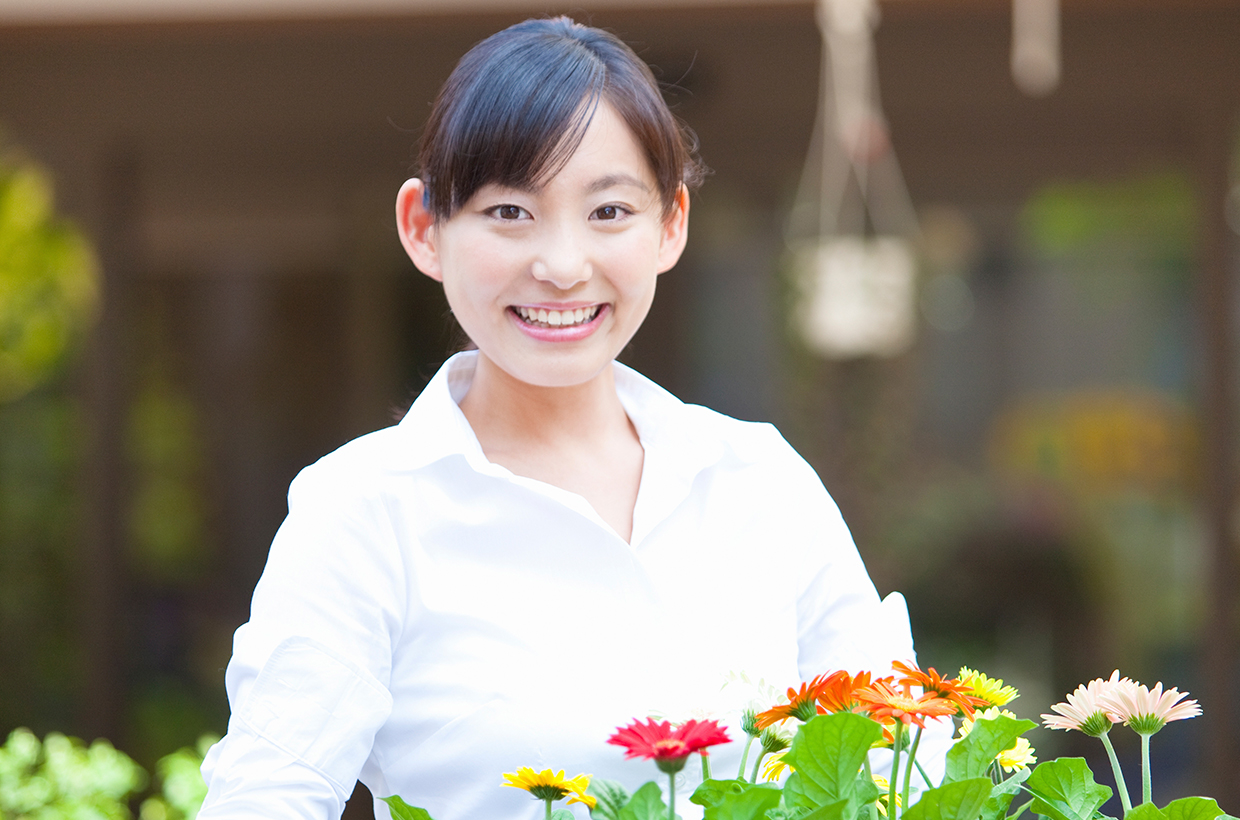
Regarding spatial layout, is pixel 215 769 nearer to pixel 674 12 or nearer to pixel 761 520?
pixel 761 520

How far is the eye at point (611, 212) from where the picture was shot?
36.4 inches

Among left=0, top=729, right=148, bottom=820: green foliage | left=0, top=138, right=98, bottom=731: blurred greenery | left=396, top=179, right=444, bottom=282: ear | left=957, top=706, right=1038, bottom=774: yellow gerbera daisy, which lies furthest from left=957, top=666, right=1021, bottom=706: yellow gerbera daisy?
left=0, top=138, right=98, bottom=731: blurred greenery

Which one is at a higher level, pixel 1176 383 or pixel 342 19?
pixel 342 19

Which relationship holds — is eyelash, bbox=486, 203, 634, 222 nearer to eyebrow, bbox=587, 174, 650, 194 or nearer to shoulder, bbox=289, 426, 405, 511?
eyebrow, bbox=587, 174, 650, 194

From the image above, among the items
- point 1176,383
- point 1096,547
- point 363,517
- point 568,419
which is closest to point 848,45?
point 1176,383

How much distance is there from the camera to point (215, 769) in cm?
81

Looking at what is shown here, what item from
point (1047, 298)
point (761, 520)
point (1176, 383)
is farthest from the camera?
point (1047, 298)

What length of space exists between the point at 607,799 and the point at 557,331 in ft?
1.29

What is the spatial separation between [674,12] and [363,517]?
2385 millimetres

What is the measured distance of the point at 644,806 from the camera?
0.64 m

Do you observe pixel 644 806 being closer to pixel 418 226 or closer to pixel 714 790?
pixel 714 790

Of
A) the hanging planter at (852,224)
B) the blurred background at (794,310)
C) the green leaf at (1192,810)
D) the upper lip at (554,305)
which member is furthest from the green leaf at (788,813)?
the hanging planter at (852,224)

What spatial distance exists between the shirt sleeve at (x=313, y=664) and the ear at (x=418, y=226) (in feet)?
0.68

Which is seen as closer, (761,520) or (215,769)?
(215,769)
